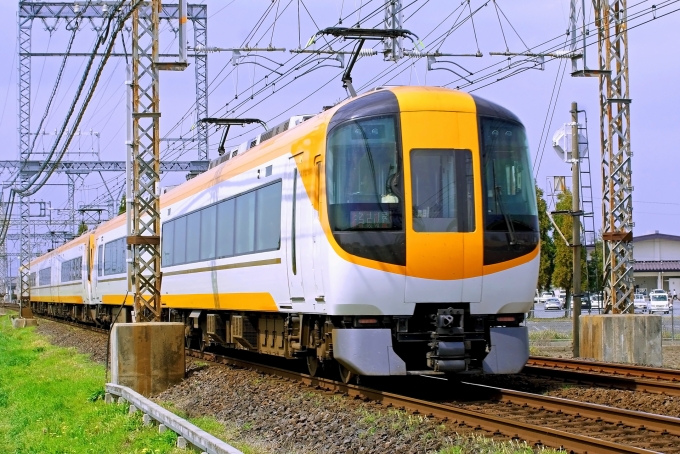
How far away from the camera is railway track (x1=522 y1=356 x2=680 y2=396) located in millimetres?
11451

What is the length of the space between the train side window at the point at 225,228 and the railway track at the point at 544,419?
163 inches

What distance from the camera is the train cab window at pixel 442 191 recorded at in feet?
36.0

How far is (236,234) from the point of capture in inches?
603

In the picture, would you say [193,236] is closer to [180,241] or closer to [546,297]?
[180,241]

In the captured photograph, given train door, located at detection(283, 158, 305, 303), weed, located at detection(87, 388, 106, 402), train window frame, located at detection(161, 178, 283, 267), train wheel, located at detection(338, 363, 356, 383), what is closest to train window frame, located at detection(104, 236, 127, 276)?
train window frame, located at detection(161, 178, 283, 267)

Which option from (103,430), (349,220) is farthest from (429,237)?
(103,430)

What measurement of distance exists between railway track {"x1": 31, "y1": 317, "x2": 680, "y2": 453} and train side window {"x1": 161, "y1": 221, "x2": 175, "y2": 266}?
8691mm

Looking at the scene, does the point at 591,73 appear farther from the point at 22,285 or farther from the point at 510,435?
the point at 22,285

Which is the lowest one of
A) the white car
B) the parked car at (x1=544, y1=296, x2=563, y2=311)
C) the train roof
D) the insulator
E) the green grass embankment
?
the green grass embankment

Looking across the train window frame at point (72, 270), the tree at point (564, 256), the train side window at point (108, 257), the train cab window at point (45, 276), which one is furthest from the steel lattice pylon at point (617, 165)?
the train cab window at point (45, 276)

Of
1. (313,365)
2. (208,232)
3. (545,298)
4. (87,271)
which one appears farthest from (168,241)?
(545,298)

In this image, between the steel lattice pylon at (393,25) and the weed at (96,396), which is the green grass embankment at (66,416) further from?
the steel lattice pylon at (393,25)

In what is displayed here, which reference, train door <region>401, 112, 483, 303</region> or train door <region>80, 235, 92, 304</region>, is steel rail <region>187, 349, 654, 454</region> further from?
train door <region>80, 235, 92, 304</region>

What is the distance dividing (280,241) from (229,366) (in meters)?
4.28
